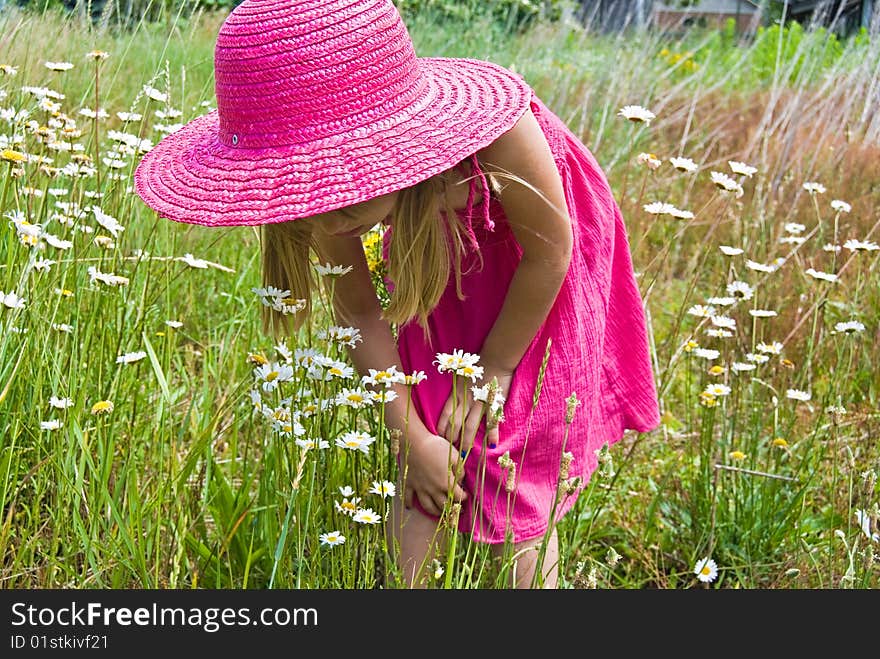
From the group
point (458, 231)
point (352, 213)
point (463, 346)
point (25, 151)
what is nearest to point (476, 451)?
point (463, 346)

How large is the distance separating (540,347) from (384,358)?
0.27m

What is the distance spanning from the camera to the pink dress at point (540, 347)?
172 cm

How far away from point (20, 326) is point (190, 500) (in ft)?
1.33

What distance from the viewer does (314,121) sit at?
135cm

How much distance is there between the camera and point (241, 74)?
4.48ft

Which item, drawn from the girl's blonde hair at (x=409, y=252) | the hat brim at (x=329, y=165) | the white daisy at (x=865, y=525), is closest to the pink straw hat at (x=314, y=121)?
the hat brim at (x=329, y=165)

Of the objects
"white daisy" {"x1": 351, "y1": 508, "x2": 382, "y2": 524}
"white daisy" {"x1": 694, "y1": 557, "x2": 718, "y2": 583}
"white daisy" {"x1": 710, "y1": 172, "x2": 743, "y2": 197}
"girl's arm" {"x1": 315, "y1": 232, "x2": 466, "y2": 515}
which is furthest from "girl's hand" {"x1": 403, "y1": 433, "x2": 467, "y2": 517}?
"white daisy" {"x1": 710, "y1": 172, "x2": 743, "y2": 197}

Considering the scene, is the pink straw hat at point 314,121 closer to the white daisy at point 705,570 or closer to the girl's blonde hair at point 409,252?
the girl's blonde hair at point 409,252

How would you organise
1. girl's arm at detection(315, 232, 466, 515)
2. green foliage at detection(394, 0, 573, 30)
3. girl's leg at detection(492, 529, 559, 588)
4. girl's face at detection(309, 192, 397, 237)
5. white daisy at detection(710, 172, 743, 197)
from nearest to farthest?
girl's face at detection(309, 192, 397, 237) < girl's arm at detection(315, 232, 466, 515) < girl's leg at detection(492, 529, 559, 588) < white daisy at detection(710, 172, 743, 197) < green foliage at detection(394, 0, 573, 30)

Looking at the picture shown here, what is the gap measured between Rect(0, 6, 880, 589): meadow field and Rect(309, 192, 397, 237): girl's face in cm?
16

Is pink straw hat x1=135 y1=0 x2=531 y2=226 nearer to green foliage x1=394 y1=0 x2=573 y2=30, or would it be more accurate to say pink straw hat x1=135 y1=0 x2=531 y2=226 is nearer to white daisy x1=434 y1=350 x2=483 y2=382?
white daisy x1=434 y1=350 x2=483 y2=382

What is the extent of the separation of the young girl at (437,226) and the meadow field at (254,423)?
0.09m

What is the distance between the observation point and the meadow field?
1486mm

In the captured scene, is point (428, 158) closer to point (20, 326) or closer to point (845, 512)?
point (20, 326)
